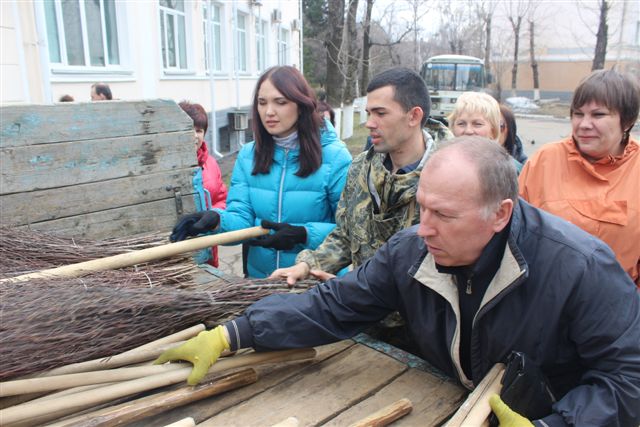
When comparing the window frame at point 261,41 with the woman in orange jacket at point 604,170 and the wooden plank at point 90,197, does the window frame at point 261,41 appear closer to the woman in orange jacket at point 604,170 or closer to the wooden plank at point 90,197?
the wooden plank at point 90,197

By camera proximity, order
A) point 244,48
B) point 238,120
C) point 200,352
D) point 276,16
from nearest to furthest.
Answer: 1. point 200,352
2. point 238,120
3. point 244,48
4. point 276,16

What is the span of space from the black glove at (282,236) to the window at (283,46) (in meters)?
16.6

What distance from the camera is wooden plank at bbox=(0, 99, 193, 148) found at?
2408 mm

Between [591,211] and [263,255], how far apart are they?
1.56 m

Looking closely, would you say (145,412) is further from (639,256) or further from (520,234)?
(639,256)

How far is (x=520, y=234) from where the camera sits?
149cm

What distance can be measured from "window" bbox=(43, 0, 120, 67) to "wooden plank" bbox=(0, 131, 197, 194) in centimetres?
490

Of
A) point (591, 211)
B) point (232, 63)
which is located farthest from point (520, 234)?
point (232, 63)

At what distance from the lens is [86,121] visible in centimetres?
263

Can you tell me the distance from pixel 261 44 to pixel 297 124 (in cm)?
1481

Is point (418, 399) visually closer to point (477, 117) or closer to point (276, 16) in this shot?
point (477, 117)

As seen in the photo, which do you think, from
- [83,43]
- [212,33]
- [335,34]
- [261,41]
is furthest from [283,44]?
[83,43]

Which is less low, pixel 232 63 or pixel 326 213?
pixel 232 63

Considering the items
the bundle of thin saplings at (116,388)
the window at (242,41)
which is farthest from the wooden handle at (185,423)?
the window at (242,41)
